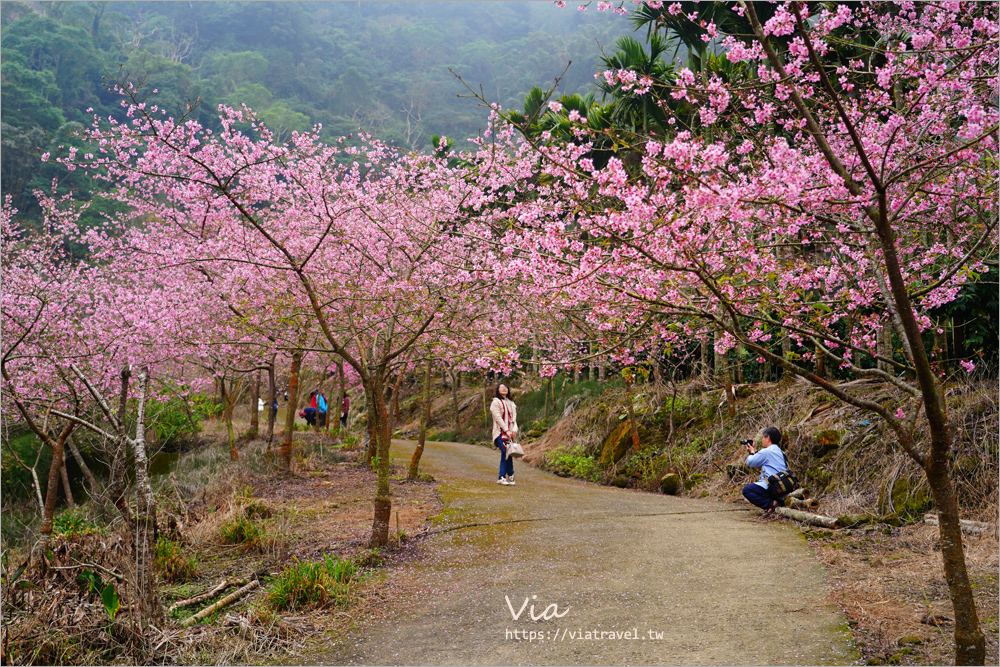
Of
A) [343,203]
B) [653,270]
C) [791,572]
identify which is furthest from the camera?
[343,203]

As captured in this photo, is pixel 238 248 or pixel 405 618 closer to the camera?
pixel 405 618

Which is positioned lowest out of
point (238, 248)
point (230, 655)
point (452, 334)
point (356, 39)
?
point (230, 655)

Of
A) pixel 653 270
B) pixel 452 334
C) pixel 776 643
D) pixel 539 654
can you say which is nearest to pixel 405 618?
pixel 539 654

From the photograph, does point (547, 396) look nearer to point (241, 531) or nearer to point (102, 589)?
point (241, 531)

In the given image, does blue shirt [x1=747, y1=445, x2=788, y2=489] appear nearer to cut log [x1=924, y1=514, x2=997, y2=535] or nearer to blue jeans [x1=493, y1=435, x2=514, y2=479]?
cut log [x1=924, y1=514, x2=997, y2=535]

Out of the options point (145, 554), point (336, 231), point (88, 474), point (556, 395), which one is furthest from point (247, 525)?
point (556, 395)

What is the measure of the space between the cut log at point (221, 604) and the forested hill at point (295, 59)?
3137cm

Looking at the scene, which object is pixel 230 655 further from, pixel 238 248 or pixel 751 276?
pixel 238 248

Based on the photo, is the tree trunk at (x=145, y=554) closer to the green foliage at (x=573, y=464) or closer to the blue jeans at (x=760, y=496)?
the blue jeans at (x=760, y=496)

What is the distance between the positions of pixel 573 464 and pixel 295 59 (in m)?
59.1

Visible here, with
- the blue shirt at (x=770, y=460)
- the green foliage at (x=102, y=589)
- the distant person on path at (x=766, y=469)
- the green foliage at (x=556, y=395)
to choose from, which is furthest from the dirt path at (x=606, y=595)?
the green foliage at (x=556, y=395)

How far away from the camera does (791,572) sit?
179 inches

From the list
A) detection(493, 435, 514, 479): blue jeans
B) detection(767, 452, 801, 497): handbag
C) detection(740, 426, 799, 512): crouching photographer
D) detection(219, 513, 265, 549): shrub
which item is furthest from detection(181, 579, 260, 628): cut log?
detection(767, 452, 801, 497): handbag

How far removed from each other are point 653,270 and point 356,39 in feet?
229
